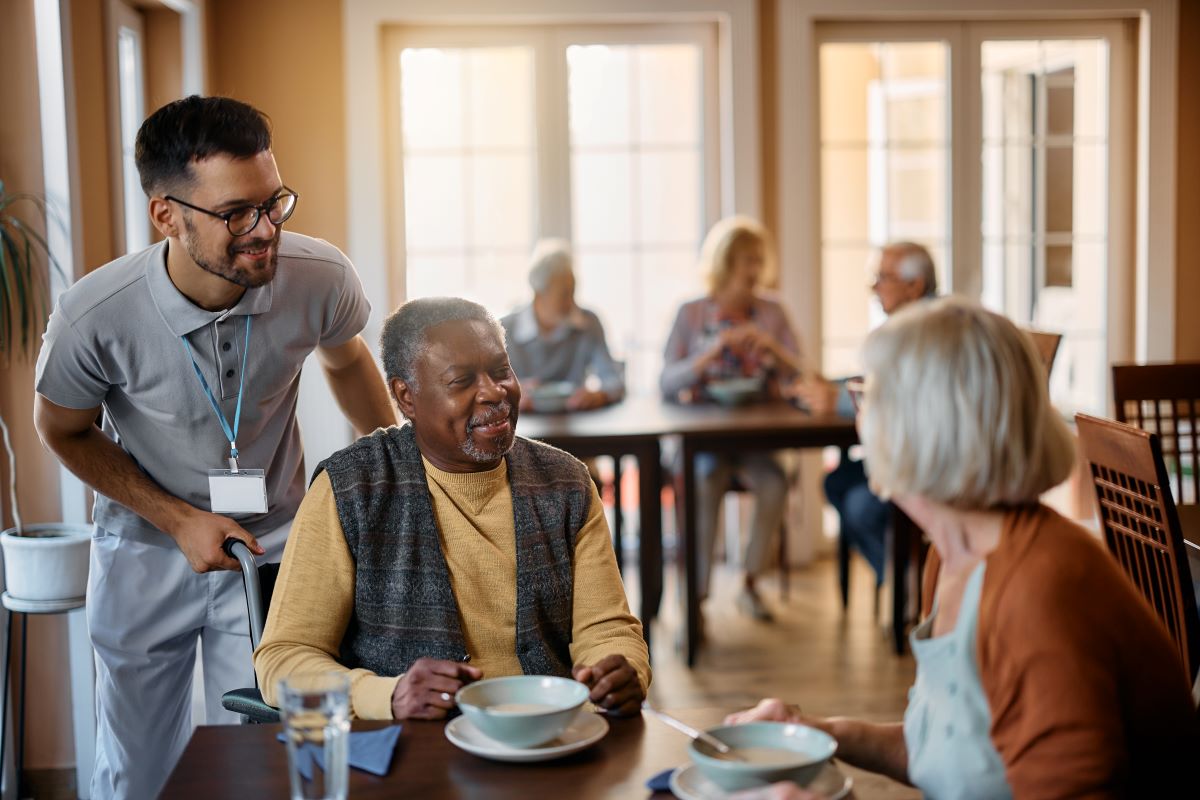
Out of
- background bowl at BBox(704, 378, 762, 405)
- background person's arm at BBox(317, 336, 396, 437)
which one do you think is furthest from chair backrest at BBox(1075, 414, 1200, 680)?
background bowl at BBox(704, 378, 762, 405)

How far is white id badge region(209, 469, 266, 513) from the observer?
2.16 metres

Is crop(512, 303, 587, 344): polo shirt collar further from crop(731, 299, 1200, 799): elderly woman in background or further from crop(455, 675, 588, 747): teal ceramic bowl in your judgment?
crop(731, 299, 1200, 799): elderly woman in background

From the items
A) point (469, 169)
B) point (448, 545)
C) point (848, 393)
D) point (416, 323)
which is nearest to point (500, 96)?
point (469, 169)

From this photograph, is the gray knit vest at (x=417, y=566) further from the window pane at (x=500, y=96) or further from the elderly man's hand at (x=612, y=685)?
the window pane at (x=500, y=96)

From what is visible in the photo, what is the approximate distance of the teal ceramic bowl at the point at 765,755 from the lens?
4.07 feet

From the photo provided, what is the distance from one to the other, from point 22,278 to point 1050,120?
14.3 ft

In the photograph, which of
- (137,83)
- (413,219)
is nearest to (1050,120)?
(413,219)

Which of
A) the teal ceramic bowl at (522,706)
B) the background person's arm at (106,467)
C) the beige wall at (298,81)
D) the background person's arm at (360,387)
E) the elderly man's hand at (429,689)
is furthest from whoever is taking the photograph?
the beige wall at (298,81)

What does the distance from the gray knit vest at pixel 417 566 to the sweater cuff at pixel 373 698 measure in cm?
14

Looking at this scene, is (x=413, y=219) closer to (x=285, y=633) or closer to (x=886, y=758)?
(x=285, y=633)

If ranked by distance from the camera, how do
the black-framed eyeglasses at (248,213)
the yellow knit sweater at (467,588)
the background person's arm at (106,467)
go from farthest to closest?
the background person's arm at (106,467) → the black-framed eyeglasses at (248,213) → the yellow knit sweater at (467,588)

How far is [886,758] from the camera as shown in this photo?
145 cm

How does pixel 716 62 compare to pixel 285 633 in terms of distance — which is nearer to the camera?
pixel 285 633

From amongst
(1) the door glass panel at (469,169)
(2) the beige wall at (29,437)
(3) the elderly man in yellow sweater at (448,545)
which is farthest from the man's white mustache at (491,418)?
(1) the door glass panel at (469,169)
